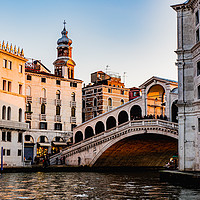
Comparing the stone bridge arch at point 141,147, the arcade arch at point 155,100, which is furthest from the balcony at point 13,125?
the arcade arch at point 155,100

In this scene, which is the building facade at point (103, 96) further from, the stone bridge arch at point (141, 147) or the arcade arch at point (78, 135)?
the stone bridge arch at point (141, 147)

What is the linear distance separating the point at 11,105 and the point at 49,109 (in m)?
10.8

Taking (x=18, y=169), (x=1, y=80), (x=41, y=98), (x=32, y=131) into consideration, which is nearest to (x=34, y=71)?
(x=41, y=98)

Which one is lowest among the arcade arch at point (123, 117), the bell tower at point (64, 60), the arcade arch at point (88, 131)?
the arcade arch at point (88, 131)

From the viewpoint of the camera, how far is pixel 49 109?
54.5 meters

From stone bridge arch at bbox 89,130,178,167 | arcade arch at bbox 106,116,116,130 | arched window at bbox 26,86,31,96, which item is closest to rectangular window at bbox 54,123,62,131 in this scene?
arched window at bbox 26,86,31,96

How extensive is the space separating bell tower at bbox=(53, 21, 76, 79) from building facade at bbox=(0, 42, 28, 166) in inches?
547

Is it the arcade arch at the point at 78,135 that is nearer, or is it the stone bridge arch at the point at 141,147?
the stone bridge arch at the point at 141,147

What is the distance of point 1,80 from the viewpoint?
1688 inches

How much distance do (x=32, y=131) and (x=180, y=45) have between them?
92.6 feet

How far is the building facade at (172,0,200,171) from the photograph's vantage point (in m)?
27.3

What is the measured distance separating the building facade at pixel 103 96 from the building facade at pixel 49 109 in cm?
473

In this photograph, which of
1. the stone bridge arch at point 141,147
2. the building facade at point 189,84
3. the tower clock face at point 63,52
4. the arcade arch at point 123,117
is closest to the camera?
the building facade at point 189,84

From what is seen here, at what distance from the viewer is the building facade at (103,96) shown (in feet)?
203
